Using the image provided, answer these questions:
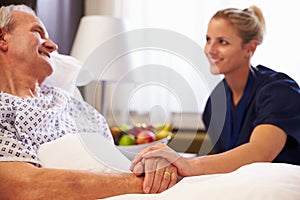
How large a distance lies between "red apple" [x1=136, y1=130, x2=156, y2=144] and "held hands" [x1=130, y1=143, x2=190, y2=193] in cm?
86

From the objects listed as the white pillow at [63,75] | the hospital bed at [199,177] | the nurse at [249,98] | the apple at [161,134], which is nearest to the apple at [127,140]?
the apple at [161,134]

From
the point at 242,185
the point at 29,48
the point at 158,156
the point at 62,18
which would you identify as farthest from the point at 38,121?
the point at 62,18

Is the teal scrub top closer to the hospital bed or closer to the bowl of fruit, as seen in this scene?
the bowl of fruit

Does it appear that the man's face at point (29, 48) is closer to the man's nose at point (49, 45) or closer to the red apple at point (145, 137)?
the man's nose at point (49, 45)

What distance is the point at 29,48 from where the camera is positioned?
1373 millimetres

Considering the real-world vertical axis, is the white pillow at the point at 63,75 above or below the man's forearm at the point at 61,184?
above

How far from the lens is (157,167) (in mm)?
1072

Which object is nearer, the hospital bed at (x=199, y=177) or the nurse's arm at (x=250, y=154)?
the hospital bed at (x=199, y=177)

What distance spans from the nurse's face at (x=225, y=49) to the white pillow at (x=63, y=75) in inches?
22.9

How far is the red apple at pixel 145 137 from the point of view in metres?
1.96

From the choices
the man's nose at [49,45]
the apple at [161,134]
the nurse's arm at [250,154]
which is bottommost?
the apple at [161,134]

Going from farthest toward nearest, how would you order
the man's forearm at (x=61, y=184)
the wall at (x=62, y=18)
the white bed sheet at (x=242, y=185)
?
the wall at (x=62, y=18)
the man's forearm at (x=61, y=184)
the white bed sheet at (x=242, y=185)

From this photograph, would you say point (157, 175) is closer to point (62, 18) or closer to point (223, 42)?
point (223, 42)

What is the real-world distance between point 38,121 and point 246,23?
964mm
